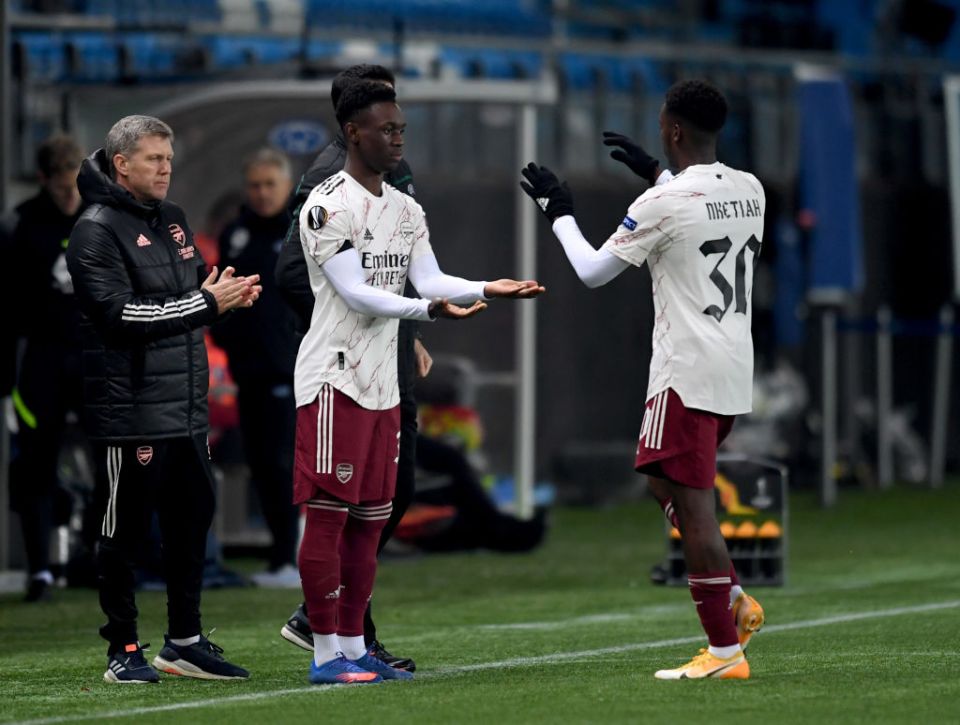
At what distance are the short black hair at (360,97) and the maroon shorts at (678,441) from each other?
4.14 ft

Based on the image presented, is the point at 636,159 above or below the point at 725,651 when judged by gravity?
above

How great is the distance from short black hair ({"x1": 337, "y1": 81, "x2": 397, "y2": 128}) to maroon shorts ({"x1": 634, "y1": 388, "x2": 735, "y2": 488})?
1262 mm

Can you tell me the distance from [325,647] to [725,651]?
124 cm

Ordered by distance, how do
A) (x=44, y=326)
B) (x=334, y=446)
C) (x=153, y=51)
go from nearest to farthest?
(x=334, y=446) < (x=44, y=326) < (x=153, y=51)

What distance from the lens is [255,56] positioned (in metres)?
16.3

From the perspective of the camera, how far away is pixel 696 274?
6.29 metres

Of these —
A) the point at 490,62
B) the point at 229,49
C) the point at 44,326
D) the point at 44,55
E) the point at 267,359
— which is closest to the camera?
the point at 44,326

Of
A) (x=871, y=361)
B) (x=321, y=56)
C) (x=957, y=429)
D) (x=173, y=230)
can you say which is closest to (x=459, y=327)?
(x=321, y=56)

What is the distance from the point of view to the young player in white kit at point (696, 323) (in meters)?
6.28

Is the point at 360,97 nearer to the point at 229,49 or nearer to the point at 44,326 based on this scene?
the point at 44,326

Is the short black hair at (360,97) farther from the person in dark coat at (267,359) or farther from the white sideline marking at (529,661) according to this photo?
the person in dark coat at (267,359)

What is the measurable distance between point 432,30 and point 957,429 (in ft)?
22.2

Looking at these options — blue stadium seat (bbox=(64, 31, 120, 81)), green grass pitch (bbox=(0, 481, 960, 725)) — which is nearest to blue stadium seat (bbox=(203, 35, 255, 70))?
blue stadium seat (bbox=(64, 31, 120, 81))

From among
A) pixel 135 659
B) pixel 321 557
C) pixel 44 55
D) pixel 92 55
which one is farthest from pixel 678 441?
pixel 92 55
